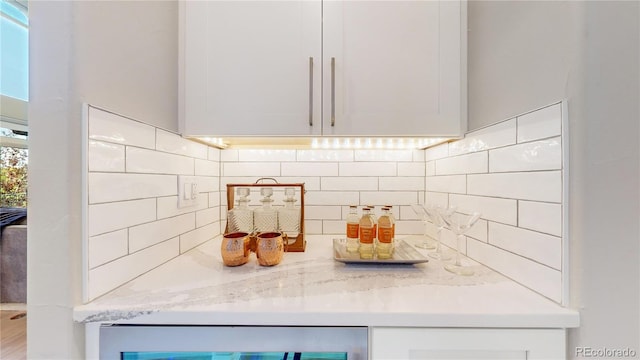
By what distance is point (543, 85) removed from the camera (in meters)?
0.59

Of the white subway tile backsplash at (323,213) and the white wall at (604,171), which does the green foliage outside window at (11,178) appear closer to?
the white subway tile backsplash at (323,213)

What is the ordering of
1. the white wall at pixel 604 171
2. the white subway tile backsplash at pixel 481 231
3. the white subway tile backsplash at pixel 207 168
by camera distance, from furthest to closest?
the white subway tile backsplash at pixel 207 168 < the white subway tile backsplash at pixel 481 231 < the white wall at pixel 604 171

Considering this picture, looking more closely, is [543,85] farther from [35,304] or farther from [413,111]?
[35,304]

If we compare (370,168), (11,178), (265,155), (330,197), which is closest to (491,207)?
(370,168)

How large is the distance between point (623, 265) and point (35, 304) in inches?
50.5

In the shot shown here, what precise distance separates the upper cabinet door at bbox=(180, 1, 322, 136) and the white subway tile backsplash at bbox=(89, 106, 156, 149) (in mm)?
196

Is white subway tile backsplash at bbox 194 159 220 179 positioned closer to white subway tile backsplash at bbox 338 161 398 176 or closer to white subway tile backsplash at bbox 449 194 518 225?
white subway tile backsplash at bbox 338 161 398 176

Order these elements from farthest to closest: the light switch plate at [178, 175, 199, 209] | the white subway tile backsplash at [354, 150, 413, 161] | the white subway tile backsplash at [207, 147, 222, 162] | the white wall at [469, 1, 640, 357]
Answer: the white subway tile backsplash at [354, 150, 413, 161], the white subway tile backsplash at [207, 147, 222, 162], the light switch plate at [178, 175, 199, 209], the white wall at [469, 1, 640, 357]

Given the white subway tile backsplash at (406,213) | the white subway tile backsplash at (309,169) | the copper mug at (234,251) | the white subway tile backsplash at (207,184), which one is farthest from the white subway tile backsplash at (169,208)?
the white subway tile backsplash at (406,213)

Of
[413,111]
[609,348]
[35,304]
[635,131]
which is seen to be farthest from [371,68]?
[35,304]

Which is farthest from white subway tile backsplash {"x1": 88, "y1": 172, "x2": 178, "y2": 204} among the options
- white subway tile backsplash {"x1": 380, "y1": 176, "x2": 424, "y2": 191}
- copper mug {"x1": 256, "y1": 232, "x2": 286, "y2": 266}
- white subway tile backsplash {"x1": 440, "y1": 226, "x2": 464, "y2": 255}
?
white subway tile backsplash {"x1": 440, "y1": 226, "x2": 464, "y2": 255}

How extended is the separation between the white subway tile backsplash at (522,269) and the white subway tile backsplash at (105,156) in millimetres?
1127

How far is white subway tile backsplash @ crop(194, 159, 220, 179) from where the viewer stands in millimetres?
1043

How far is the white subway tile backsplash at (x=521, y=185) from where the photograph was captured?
0.56 meters
